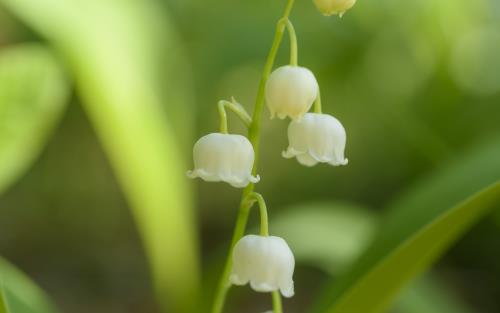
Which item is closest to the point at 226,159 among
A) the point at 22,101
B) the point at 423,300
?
the point at 22,101

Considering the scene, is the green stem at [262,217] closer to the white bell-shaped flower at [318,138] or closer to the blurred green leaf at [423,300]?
the white bell-shaped flower at [318,138]

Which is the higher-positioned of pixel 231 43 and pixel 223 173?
pixel 231 43

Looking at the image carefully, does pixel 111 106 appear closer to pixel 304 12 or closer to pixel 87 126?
pixel 87 126

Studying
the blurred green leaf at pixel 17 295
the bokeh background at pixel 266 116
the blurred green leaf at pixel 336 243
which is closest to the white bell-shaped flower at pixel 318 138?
the blurred green leaf at pixel 17 295

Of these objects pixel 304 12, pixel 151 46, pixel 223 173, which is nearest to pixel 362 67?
pixel 304 12

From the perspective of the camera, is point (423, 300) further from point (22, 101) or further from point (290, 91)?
point (290, 91)

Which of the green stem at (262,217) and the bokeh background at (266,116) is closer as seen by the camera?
the green stem at (262,217)

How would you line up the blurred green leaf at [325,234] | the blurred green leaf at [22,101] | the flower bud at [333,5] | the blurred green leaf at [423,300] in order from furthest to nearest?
the blurred green leaf at [325,234] → the blurred green leaf at [423,300] → the blurred green leaf at [22,101] → the flower bud at [333,5]
